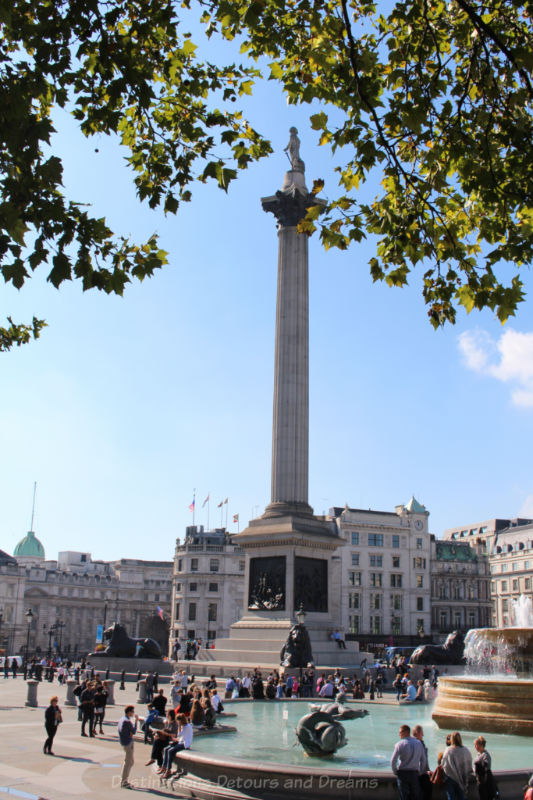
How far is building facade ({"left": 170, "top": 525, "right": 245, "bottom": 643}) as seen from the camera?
93.0m

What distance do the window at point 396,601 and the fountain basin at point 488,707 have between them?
245 ft

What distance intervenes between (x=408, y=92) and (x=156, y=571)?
136986 millimetres

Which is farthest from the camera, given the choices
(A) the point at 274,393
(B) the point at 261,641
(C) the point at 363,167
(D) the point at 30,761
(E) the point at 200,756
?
(A) the point at 274,393

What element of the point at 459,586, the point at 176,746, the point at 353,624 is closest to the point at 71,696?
the point at 176,746

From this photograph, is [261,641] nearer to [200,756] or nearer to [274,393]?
[274,393]

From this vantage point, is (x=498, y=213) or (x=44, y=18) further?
(x=498, y=213)

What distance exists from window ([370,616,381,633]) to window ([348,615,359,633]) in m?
1.83

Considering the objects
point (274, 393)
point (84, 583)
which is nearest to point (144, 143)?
point (274, 393)

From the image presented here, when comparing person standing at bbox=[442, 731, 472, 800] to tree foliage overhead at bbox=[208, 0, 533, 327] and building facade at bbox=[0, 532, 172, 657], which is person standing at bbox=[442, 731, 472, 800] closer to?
tree foliage overhead at bbox=[208, 0, 533, 327]

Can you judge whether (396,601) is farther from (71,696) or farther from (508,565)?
(71,696)

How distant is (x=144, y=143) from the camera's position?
1088 cm

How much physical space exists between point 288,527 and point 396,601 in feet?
187

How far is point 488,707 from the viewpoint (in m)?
18.0

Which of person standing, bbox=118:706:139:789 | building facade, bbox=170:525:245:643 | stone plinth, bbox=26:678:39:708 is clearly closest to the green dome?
building facade, bbox=170:525:245:643
